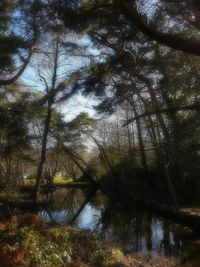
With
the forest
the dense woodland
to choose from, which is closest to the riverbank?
the forest

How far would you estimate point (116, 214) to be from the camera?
20.5m

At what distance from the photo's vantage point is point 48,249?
280 inches

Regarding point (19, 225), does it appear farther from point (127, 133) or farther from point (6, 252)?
point (127, 133)

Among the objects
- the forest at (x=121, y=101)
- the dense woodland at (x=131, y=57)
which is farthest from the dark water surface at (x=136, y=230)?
the dense woodland at (x=131, y=57)

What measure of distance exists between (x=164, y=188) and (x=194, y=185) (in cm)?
328

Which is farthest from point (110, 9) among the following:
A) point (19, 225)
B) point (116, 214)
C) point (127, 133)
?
point (127, 133)

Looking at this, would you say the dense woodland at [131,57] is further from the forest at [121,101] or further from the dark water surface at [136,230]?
the dark water surface at [136,230]

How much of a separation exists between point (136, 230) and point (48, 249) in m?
8.51

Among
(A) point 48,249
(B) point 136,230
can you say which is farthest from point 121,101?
(B) point 136,230

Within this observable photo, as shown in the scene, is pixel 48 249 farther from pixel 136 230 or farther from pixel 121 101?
pixel 136 230

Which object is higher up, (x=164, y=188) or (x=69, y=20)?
(x=69, y=20)

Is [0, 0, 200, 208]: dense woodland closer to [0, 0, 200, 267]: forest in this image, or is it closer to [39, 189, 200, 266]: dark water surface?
[0, 0, 200, 267]: forest

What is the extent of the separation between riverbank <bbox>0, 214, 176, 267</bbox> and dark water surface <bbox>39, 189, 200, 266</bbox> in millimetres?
1672

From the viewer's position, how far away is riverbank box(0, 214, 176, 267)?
628cm
